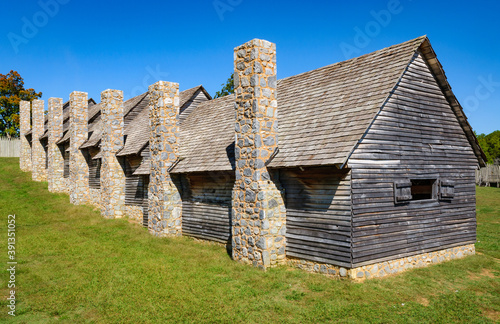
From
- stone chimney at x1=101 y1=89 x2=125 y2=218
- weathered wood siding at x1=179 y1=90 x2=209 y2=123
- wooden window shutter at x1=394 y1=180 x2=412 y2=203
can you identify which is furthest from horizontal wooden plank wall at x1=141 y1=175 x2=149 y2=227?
wooden window shutter at x1=394 y1=180 x2=412 y2=203

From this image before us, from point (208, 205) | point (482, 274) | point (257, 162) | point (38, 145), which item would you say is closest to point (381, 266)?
point (482, 274)

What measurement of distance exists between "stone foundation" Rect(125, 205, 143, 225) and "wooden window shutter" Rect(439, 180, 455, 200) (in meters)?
14.7

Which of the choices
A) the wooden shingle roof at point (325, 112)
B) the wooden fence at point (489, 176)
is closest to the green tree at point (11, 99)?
the wooden shingle roof at point (325, 112)

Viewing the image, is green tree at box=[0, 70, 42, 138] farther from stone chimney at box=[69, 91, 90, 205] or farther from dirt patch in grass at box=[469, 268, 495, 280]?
dirt patch in grass at box=[469, 268, 495, 280]

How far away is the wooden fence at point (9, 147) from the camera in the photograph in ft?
144

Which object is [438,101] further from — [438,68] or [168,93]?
[168,93]

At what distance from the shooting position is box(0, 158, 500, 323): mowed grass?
810 centimetres

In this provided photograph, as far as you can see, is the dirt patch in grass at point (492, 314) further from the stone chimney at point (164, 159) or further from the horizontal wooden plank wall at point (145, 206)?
the horizontal wooden plank wall at point (145, 206)

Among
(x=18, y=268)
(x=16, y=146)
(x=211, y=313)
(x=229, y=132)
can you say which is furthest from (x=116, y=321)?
(x=16, y=146)

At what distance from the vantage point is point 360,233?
10.0 meters

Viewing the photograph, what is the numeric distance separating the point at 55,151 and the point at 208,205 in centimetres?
2015

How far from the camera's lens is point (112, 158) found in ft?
70.8

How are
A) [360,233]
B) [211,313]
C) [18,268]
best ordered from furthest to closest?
[18,268], [360,233], [211,313]

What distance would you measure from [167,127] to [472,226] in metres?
12.9
